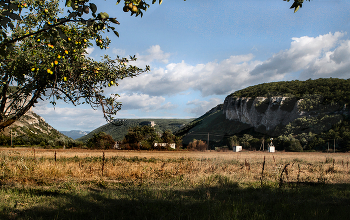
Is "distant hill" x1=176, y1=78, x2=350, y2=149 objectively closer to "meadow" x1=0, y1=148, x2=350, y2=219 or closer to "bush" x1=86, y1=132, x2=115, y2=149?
"bush" x1=86, y1=132, x2=115, y2=149

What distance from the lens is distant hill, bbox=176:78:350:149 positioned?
123 m

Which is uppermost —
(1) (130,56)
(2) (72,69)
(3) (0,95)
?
(1) (130,56)

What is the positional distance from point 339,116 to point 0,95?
500 ft

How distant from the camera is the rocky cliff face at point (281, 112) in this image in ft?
438

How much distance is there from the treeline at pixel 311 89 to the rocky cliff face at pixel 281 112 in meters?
5.03

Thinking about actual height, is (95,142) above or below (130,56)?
below

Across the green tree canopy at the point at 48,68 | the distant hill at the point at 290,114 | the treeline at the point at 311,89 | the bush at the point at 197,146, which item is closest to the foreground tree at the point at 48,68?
the green tree canopy at the point at 48,68

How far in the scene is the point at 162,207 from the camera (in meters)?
5.67

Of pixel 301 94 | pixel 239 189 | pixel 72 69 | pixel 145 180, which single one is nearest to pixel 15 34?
pixel 72 69

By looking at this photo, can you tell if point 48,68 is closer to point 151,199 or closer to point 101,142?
point 151,199

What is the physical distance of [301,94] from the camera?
519 ft

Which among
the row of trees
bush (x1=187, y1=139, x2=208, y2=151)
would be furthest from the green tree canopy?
bush (x1=187, y1=139, x2=208, y2=151)

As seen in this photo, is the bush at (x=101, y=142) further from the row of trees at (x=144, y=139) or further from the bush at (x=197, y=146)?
the bush at (x=197, y=146)

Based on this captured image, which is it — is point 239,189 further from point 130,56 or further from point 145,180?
point 130,56
